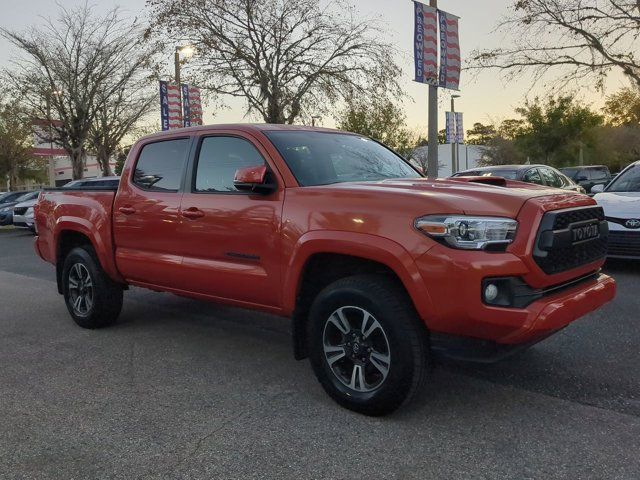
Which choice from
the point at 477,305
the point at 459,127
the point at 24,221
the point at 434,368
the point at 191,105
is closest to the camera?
the point at 477,305

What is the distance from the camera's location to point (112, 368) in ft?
15.2

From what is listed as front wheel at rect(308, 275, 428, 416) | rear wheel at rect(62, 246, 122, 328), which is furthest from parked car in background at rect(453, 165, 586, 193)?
front wheel at rect(308, 275, 428, 416)

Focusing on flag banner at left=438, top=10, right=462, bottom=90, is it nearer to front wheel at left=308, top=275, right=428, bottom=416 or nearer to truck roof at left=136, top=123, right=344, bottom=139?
truck roof at left=136, top=123, right=344, bottom=139

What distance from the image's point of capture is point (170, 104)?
65.6 ft

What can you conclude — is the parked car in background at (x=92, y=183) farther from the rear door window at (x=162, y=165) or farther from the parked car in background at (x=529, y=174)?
the parked car in background at (x=529, y=174)

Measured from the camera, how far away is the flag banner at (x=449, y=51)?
12.9 m

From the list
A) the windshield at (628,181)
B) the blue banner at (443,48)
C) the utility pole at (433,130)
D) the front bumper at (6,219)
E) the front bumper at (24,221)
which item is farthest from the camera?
the front bumper at (6,219)

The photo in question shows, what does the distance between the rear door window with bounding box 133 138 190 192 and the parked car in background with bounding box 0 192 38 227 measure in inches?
739

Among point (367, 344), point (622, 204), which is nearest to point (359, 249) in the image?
point (367, 344)

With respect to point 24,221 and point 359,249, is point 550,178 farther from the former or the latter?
point 24,221

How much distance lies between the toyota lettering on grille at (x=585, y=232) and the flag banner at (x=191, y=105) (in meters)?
18.1

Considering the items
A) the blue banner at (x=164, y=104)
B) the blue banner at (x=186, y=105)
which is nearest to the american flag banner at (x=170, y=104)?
the blue banner at (x=164, y=104)

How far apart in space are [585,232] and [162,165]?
3.39m

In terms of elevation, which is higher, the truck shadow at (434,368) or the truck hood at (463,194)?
the truck hood at (463,194)
